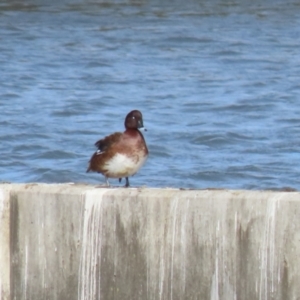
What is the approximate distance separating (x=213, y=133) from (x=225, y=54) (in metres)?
4.73

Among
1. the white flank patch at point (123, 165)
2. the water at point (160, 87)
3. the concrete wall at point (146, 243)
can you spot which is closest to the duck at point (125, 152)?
the white flank patch at point (123, 165)

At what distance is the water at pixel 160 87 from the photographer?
12.6 metres

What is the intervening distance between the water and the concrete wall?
485cm

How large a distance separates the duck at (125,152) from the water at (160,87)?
13.1ft

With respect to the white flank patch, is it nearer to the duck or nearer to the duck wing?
the duck

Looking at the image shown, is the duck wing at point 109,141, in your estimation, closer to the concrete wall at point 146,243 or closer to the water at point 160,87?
the concrete wall at point 146,243

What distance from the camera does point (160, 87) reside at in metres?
17.0

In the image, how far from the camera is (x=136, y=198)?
5992mm

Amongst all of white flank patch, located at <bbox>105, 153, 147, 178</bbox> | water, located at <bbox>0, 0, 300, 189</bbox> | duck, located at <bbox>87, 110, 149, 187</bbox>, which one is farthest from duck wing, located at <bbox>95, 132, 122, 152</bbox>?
water, located at <bbox>0, 0, 300, 189</bbox>

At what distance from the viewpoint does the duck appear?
6887mm

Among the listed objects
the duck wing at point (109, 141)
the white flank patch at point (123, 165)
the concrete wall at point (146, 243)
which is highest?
the duck wing at point (109, 141)

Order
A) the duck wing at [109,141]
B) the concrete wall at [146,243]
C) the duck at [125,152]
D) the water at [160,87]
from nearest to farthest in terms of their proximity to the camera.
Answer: the concrete wall at [146,243], the duck at [125,152], the duck wing at [109,141], the water at [160,87]

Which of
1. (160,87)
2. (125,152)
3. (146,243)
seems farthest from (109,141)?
(160,87)

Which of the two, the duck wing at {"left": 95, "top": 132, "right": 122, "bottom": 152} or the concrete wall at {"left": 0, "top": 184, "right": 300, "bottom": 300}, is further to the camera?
the duck wing at {"left": 95, "top": 132, "right": 122, "bottom": 152}
